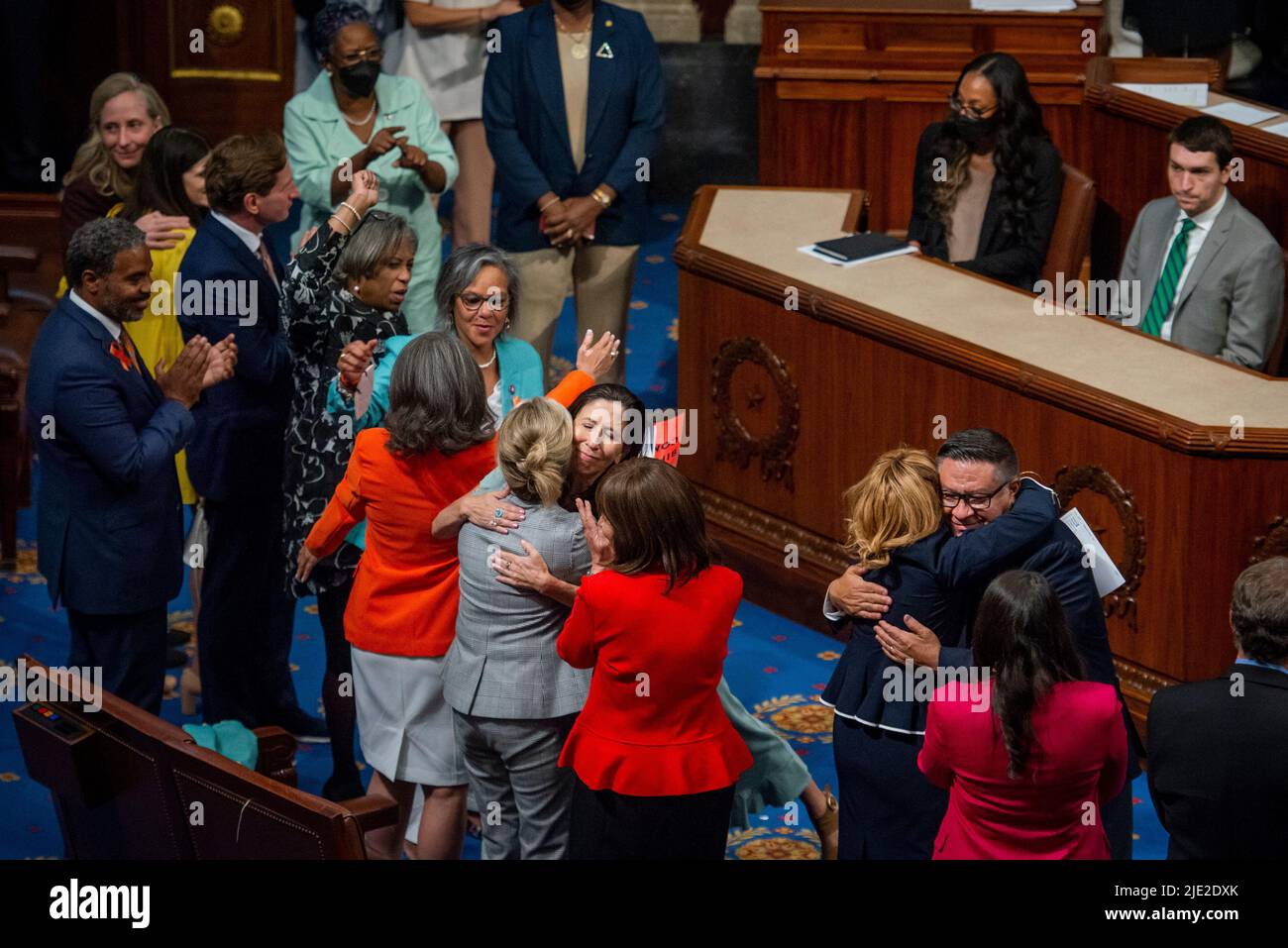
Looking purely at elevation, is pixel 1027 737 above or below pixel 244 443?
below

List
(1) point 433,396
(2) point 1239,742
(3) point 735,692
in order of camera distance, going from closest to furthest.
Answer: (2) point 1239,742 → (1) point 433,396 → (3) point 735,692

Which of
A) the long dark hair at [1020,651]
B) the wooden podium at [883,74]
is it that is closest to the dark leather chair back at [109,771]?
the long dark hair at [1020,651]

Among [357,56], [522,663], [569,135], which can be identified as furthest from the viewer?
[569,135]

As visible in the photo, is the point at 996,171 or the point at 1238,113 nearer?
the point at 996,171

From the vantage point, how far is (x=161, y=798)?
3480 millimetres

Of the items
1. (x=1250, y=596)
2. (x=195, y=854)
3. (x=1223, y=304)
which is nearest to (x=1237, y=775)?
(x=1250, y=596)

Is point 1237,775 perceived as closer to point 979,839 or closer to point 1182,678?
point 979,839

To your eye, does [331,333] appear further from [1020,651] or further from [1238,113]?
[1238,113]

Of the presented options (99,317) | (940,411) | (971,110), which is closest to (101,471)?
(99,317)

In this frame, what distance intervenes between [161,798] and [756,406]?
2.86 m

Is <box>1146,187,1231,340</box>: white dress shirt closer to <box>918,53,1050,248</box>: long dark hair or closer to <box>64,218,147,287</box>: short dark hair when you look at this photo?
<box>918,53,1050,248</box>: long dark hair

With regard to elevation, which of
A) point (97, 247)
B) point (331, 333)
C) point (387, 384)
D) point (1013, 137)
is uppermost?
point (1013, 137)

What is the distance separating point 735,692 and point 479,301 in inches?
61.4

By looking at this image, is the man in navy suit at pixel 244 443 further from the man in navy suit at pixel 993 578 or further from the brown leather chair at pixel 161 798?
the man in navy suit at pixel 993 578
